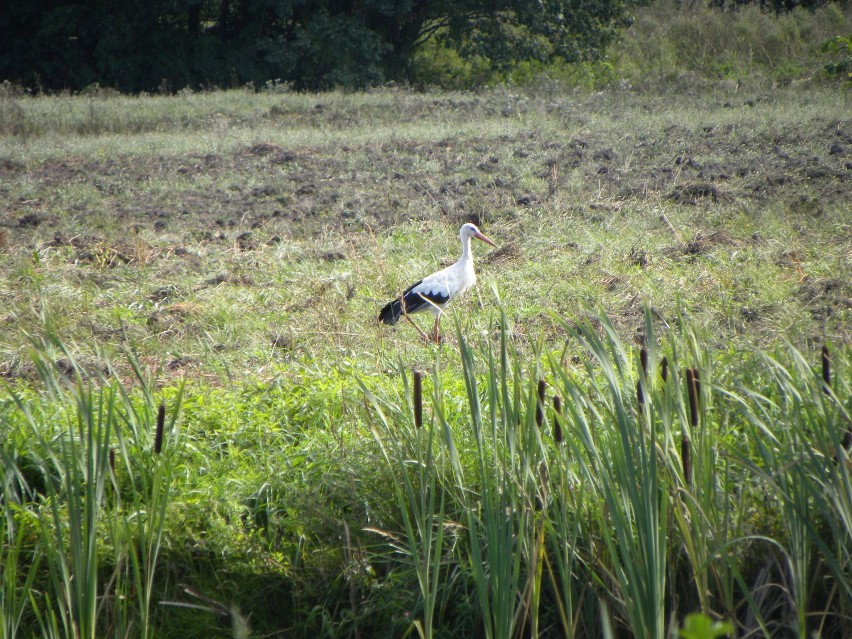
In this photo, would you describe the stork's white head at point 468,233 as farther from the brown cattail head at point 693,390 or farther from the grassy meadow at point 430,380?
the brown cattail head at point 693,390

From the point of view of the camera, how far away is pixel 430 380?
4.79 m

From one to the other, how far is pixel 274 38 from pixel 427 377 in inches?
839

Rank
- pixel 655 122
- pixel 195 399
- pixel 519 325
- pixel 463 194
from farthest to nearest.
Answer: pixel 655 122
pixel 463 194
pixel 519 325
pixel 195 399

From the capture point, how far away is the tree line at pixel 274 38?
22047 mm

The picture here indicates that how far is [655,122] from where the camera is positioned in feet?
44.5

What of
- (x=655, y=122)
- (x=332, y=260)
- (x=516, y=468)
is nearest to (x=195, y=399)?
(x=516, y=468)

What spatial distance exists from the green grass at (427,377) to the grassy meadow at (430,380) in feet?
0.09

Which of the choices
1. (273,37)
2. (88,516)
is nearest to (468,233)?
(88,516)

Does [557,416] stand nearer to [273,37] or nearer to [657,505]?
[657,505]

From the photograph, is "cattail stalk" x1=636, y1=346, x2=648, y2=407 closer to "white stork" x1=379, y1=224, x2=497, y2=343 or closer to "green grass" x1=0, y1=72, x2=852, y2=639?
"green grass" x1=0, y1=72, x2=852, y2=639

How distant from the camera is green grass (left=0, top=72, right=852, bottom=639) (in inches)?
110

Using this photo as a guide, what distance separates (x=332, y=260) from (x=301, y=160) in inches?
174

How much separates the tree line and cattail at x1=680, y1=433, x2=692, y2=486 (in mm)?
19840

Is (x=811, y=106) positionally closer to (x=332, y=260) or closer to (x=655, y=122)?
(x=655, y=122)
